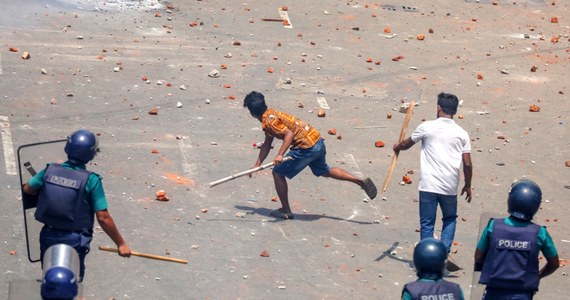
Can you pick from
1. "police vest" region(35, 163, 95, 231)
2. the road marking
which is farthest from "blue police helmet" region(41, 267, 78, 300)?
the road marking

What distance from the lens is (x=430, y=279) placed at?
18.9 ft

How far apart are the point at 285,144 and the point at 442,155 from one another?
173cm

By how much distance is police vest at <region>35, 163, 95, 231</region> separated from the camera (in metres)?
7.23

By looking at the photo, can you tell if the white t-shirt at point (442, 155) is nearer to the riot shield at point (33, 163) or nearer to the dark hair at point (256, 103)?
the dark hair at point (256, 103)

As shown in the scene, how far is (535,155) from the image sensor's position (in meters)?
13.7

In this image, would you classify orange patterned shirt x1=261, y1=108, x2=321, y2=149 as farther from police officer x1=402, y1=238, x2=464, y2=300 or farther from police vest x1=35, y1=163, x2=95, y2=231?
police officer x1=402, y1=238, x2=464, y2=300

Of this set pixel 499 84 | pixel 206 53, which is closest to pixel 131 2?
pixel 206 53

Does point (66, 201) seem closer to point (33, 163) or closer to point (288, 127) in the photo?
point (33, 163)

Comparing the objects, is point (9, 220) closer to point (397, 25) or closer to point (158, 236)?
point (158, 236)

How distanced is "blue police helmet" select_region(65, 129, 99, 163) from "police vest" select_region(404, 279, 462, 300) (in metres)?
2.61

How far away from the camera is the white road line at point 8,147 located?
1142 cm

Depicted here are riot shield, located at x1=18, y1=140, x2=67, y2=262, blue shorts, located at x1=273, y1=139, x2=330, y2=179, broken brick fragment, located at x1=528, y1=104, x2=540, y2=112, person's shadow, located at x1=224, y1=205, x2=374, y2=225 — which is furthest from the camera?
broken brick fragment, located at x1=528, y1=104, x2=540, y2=112

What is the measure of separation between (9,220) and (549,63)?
409 inches

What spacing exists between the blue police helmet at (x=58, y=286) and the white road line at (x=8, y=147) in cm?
618
